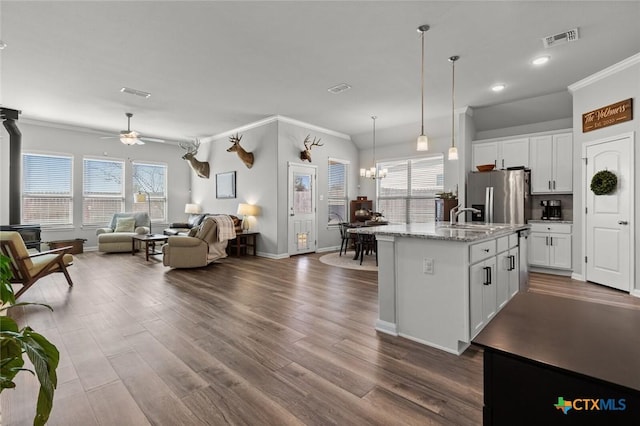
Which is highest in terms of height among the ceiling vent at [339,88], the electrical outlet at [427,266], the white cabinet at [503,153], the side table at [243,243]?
the ceiling vent at [339,88]

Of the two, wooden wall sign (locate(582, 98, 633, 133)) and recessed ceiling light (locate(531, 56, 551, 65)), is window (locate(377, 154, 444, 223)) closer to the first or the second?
wooden wall sign (locate(582, 98, 633, 133))

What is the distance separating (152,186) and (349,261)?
6363mm

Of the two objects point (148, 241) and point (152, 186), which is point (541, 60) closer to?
point (148, 241)

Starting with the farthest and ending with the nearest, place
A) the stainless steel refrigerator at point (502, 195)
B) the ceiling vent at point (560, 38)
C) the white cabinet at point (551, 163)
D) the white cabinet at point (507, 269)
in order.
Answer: the stainless steel refrigerator at point (502, 195)
the white cabinet at point (551, 163)
the ceiling vent at point (560, 38)
the white cabinet at point (507, 269)

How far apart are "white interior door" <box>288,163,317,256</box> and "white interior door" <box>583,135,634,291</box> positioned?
16.7 feet

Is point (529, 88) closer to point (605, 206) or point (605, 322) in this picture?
point (605, 206)

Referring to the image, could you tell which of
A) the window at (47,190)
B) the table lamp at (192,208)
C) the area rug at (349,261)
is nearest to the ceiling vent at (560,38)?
the area rug at (349,261)

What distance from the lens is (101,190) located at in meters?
8.09

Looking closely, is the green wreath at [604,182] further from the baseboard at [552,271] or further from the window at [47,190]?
the window at [47,190]

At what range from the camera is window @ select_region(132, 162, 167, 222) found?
8.70m

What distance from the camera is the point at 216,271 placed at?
539cm

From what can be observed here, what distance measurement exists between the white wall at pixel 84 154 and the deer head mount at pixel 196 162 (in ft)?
3.24

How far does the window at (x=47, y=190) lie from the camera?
7.05 m

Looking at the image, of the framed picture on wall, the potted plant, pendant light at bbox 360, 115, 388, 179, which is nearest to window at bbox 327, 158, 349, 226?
pendant light at bbox 360, 115, 388, 179
